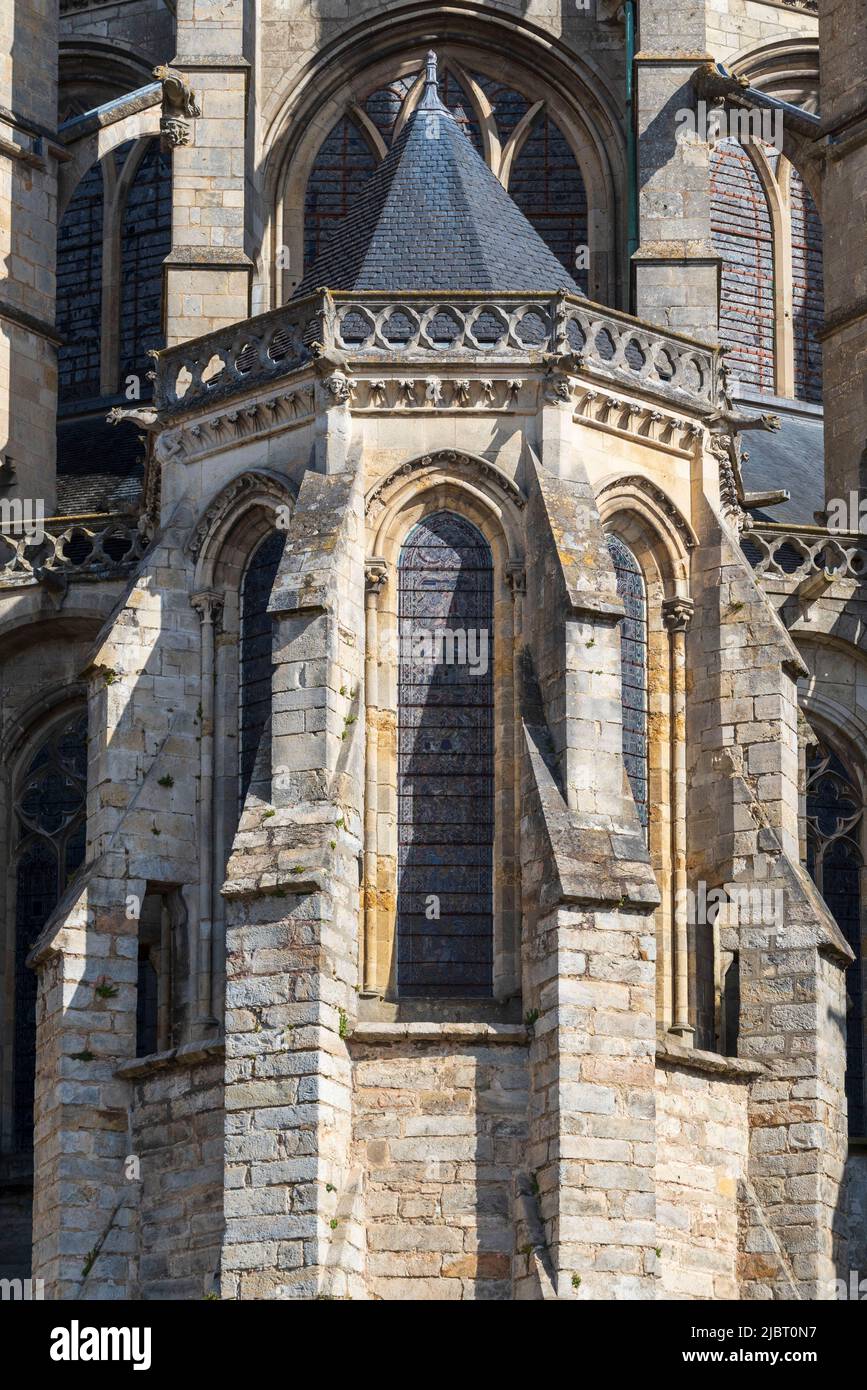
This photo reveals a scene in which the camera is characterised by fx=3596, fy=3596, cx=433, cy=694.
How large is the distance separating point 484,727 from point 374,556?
1.70 meters

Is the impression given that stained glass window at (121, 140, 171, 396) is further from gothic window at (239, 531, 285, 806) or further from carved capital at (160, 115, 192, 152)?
gothic window at (239, 531, 285, 806)

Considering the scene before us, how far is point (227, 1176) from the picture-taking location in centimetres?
2716

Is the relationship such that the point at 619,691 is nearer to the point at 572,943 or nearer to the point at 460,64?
the point at 572,943

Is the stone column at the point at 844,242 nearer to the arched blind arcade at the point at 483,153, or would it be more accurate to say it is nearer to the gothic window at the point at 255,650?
the arched blind arcade at the point at 483,153

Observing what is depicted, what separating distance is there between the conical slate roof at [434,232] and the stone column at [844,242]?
449cm

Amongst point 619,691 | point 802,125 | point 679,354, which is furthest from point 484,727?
point 802,125

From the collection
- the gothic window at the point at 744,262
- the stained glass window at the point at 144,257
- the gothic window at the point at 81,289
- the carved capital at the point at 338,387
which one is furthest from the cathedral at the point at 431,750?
the gothic window at the point at 744,262

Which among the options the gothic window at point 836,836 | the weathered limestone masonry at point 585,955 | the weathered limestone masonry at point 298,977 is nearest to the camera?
the weathered limestone masonry at point 298,977

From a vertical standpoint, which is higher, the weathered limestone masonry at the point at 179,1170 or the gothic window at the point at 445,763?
the gothic window at the point at 445,763

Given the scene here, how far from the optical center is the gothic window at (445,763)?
29391 mm

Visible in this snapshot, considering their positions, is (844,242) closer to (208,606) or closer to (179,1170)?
(208,606)

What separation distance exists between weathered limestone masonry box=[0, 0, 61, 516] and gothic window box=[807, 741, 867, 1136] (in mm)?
8012

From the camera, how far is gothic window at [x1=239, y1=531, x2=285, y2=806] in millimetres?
30453

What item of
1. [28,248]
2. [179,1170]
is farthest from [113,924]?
[28,248]
